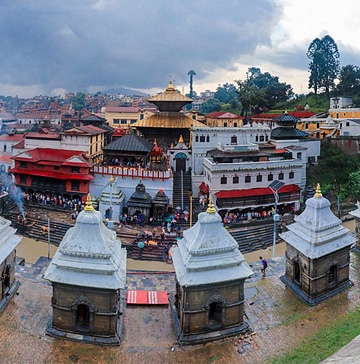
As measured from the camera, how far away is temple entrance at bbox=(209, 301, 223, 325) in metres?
13.7

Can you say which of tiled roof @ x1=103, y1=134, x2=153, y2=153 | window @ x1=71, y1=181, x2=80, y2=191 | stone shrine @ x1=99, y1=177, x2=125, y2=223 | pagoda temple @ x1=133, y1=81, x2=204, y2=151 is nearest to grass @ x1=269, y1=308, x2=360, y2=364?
stone shrine @ x1=99, y1=177, x2=125, y2=223

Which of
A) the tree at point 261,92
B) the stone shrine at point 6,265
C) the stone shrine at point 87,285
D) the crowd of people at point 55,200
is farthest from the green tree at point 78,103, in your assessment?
the stone shrine at point 87,285

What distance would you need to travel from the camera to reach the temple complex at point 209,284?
42.9ft

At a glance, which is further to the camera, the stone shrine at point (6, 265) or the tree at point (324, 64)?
the tree at point (324, 64)

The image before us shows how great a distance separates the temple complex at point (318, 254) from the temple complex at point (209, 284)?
3354 millimetres

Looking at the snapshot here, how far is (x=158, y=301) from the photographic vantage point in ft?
51.8

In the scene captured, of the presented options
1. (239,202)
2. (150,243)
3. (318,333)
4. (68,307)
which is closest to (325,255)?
(318,333)

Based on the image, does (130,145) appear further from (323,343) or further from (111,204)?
(323,343)

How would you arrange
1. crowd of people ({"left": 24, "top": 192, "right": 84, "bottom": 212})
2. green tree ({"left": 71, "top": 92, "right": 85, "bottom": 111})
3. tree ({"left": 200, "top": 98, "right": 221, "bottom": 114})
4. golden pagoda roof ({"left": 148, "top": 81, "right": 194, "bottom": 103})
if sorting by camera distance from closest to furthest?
crowd of people ({"left": 24, "top": 192, "right": 84, "bottom": 212}) → golden pagoda roof ({"left": 148, "top": 81, "right": 194, "bottom": 103}) → tree ({"left": 200, "top": 98, "right": 221, "bottom": 114}) → green tree ({"left": 71, "top": 92, "right": 85, "bottom": 111})

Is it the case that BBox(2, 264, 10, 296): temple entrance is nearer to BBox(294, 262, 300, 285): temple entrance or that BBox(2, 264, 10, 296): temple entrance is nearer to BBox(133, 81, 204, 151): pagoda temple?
BBox(294, 262, 300, 285): temple entrance

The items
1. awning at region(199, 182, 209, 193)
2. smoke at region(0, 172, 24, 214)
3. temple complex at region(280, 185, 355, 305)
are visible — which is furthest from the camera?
smoke at region(0, 172, 24, 214)

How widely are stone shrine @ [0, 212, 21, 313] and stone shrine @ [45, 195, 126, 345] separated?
263cm

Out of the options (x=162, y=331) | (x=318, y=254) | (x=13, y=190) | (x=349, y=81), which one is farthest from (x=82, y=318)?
(x=349, y=81)

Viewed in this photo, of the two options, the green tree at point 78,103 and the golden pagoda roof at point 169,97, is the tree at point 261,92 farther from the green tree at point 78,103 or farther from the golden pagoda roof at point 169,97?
the green tree at point 78,103
